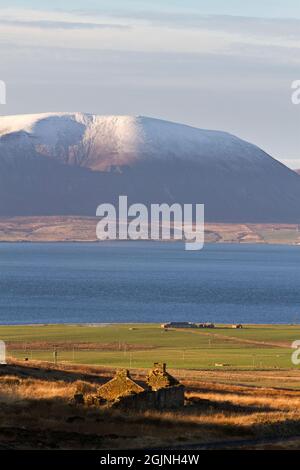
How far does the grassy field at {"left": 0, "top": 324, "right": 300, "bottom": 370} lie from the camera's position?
10006cm

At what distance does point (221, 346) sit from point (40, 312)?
2792 inches

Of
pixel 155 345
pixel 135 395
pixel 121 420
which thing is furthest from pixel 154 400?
pixel 155 345

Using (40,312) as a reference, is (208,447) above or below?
below

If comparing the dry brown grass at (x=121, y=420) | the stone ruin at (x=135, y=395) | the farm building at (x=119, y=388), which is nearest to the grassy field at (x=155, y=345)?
the dry brown grass at (x=121, y=420)

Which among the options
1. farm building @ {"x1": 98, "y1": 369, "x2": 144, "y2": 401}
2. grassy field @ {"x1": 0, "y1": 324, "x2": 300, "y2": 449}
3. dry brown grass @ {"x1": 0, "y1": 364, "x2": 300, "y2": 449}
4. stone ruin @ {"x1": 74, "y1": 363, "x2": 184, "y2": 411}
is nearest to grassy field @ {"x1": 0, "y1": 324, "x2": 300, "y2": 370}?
grassy field @ {"x1": 0, "y1": 324, "x2": 300, "y2": 449}

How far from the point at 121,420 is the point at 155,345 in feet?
235

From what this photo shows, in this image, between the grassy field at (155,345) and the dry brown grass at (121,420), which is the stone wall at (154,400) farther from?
the grassy field at (155,345)

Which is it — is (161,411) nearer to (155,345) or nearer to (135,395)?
(135,395)

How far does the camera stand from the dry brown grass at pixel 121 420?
44344 millimetres

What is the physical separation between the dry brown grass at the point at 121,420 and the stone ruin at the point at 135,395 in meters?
0.78
